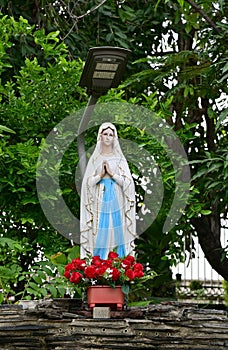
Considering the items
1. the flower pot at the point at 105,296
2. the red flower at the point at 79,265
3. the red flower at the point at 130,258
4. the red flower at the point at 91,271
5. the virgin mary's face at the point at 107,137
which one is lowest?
the flower pot at the point at 105,296

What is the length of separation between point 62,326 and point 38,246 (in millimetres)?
3568

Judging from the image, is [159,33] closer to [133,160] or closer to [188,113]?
[188,113]

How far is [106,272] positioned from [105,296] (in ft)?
0.58

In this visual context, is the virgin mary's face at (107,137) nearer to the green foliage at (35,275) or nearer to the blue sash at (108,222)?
the blue sash at (108,222)

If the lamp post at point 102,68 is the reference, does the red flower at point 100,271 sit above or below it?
below

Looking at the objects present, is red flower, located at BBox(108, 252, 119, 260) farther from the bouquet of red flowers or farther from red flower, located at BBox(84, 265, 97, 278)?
red flower, located at BBox(84, 265, 97, 278)

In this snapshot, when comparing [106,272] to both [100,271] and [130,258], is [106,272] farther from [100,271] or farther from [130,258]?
[130,258]

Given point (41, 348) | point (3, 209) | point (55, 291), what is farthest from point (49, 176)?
point (41, 348)

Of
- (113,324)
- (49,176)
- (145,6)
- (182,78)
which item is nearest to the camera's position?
(113,324)

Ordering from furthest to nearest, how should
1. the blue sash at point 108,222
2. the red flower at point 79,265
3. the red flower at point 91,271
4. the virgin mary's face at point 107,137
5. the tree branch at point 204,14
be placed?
1. the tree branch at point 204,14
2. the virgin mary's face at point 107,137
3. the blue sash at point 108,222
4. the red flower at point 79,265
5. the red flower at point 91,271

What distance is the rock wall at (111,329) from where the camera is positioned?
566 centimetres

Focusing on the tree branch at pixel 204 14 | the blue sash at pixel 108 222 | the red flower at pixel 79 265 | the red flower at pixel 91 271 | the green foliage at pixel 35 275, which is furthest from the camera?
the tree branch at pixel 204 14

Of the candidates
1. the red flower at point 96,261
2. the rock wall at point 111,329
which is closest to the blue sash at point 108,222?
the red flower at point 96,261

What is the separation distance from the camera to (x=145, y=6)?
422 inches
